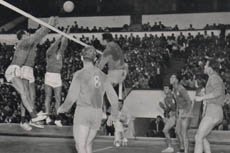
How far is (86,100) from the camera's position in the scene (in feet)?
26.6

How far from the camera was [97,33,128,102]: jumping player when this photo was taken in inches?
434

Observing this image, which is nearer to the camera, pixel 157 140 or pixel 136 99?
pixel 157 140

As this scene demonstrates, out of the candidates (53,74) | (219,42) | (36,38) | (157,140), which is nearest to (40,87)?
(157,140)

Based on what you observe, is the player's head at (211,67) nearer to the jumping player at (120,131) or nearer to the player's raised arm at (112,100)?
the player's raised arm at (112,100)

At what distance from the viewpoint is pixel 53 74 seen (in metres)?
13.4

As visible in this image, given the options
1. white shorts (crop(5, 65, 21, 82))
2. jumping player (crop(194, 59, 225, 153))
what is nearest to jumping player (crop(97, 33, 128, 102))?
white shorts (crop(5, 65, 21, 82))

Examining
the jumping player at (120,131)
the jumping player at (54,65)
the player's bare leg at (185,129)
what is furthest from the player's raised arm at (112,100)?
the jumping player at (120,131)

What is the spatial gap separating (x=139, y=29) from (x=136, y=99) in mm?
6220

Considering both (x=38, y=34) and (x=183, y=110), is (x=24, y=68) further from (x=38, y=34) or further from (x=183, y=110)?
(x=183, y=110)

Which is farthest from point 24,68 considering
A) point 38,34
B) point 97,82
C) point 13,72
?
point 97,82

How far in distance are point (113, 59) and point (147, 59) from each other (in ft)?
45.8

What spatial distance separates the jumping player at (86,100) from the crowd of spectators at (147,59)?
13.8 m

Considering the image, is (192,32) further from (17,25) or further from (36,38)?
(36,38)

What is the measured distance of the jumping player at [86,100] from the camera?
804cm
